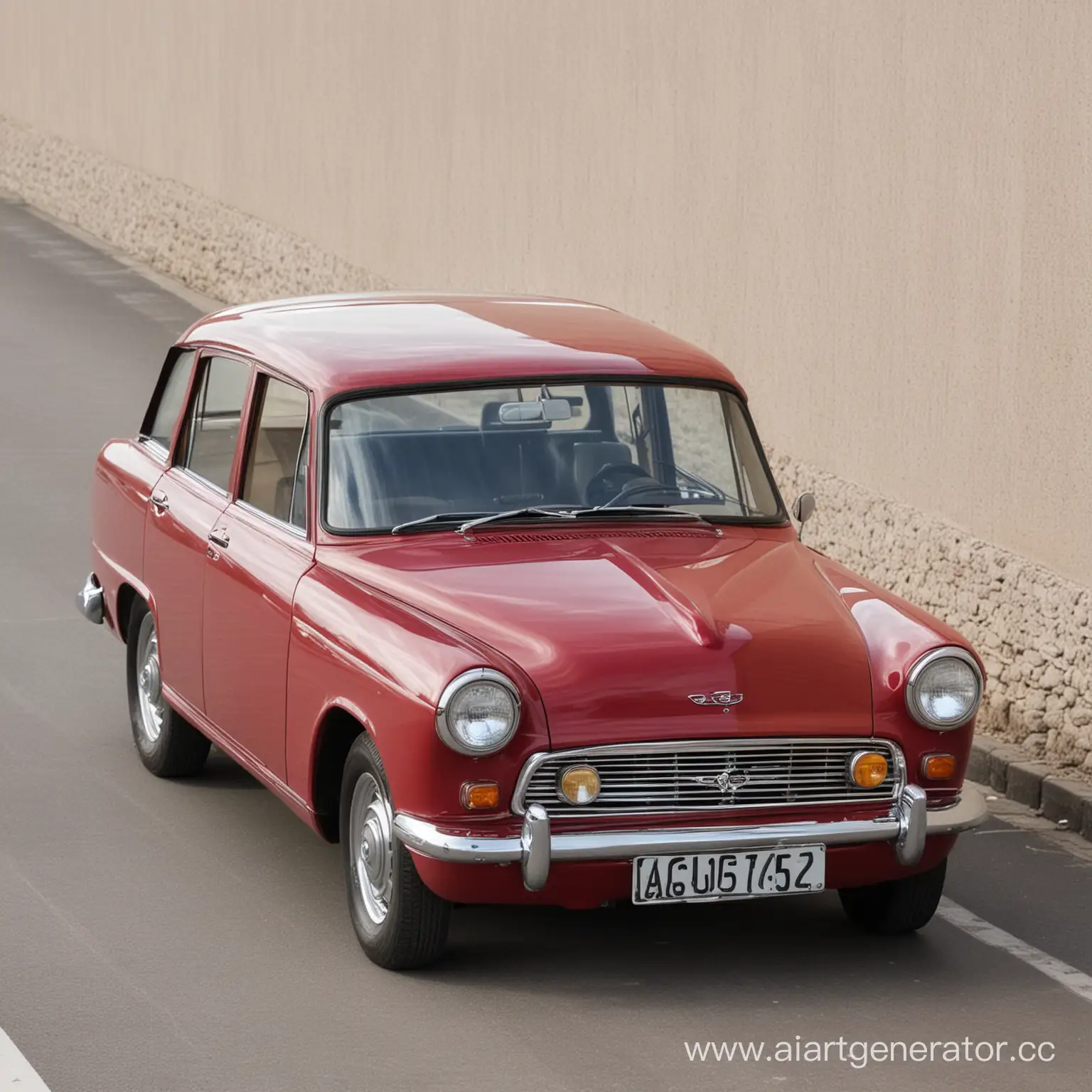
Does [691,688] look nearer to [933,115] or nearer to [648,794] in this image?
[648,794]

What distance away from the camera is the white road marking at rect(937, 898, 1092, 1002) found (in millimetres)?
6137

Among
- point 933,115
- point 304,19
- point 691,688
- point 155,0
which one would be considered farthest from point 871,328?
point 155,0

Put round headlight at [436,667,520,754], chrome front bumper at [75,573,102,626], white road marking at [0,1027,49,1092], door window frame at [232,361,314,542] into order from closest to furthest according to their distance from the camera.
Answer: white road marking at [0,1027,49,1092] < round headlight at [436,667,520,754] < door window frame at [232,361,314,542] < chrome front bumper at [75,573,102,626]

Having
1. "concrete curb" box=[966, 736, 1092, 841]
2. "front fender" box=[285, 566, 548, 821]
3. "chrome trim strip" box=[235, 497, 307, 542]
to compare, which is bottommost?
"concrete curb" box=[966, 736, 1092, 841]

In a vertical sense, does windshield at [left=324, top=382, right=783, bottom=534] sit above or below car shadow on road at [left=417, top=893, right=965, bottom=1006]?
above

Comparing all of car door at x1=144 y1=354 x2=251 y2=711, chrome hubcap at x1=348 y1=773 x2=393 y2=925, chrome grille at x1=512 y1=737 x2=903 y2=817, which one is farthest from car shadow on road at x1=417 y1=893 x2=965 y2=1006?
car door at x1=144 y1=354 x2=251 y2=711

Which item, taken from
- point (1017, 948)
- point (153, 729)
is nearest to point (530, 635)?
point (1017, 948)

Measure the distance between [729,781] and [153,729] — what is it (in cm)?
320

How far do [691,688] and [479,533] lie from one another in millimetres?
1140

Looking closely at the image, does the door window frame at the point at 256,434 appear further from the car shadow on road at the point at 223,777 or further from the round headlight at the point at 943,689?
the round headlight at the point at 943,689

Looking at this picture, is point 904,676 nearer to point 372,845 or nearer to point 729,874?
point 729,874

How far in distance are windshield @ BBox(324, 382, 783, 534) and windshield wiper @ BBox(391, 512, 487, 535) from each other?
13 mm

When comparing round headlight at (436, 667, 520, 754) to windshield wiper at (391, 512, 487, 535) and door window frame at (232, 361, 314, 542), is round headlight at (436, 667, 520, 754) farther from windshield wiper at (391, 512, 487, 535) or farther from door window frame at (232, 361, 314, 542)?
door window frame at (232, 361, 314, 542)

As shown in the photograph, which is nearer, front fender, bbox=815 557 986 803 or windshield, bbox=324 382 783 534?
front fender, bbox=815 557 986 803
